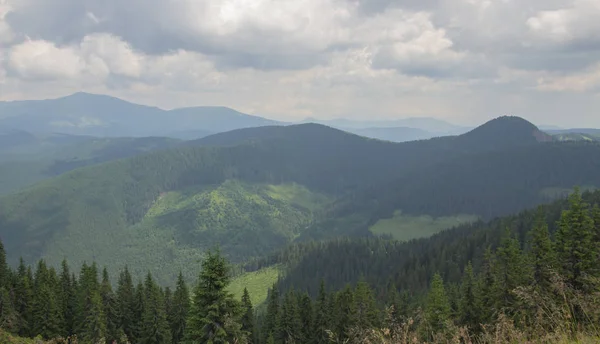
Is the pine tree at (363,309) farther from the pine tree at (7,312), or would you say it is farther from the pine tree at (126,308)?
the pine tree at (7,312)

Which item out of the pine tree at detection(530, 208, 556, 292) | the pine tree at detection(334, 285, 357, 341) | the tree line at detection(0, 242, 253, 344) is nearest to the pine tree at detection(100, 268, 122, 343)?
the tree line at detection(0, 242, 253, 344)

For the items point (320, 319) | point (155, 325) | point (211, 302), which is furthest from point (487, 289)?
point (155, 325)

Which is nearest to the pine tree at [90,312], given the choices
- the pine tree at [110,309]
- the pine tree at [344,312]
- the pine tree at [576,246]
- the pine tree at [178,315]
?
the pine tree at [110,309]

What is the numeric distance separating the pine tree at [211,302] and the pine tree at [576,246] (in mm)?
23990

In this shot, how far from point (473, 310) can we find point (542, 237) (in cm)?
1219

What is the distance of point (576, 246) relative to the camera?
2786 cm

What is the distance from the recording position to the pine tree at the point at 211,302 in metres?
19.6

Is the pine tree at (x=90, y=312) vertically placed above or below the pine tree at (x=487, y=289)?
below

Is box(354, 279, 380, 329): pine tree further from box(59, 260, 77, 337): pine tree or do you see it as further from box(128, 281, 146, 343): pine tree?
box(59, 260, 77, 337): pine tree

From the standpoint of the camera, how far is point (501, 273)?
34.0 metres

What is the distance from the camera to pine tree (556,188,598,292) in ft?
90.2

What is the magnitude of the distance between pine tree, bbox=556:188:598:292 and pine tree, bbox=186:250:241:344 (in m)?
24.0

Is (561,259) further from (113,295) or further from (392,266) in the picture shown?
(392,266)

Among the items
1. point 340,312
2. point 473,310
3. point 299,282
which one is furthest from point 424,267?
point 473,310
